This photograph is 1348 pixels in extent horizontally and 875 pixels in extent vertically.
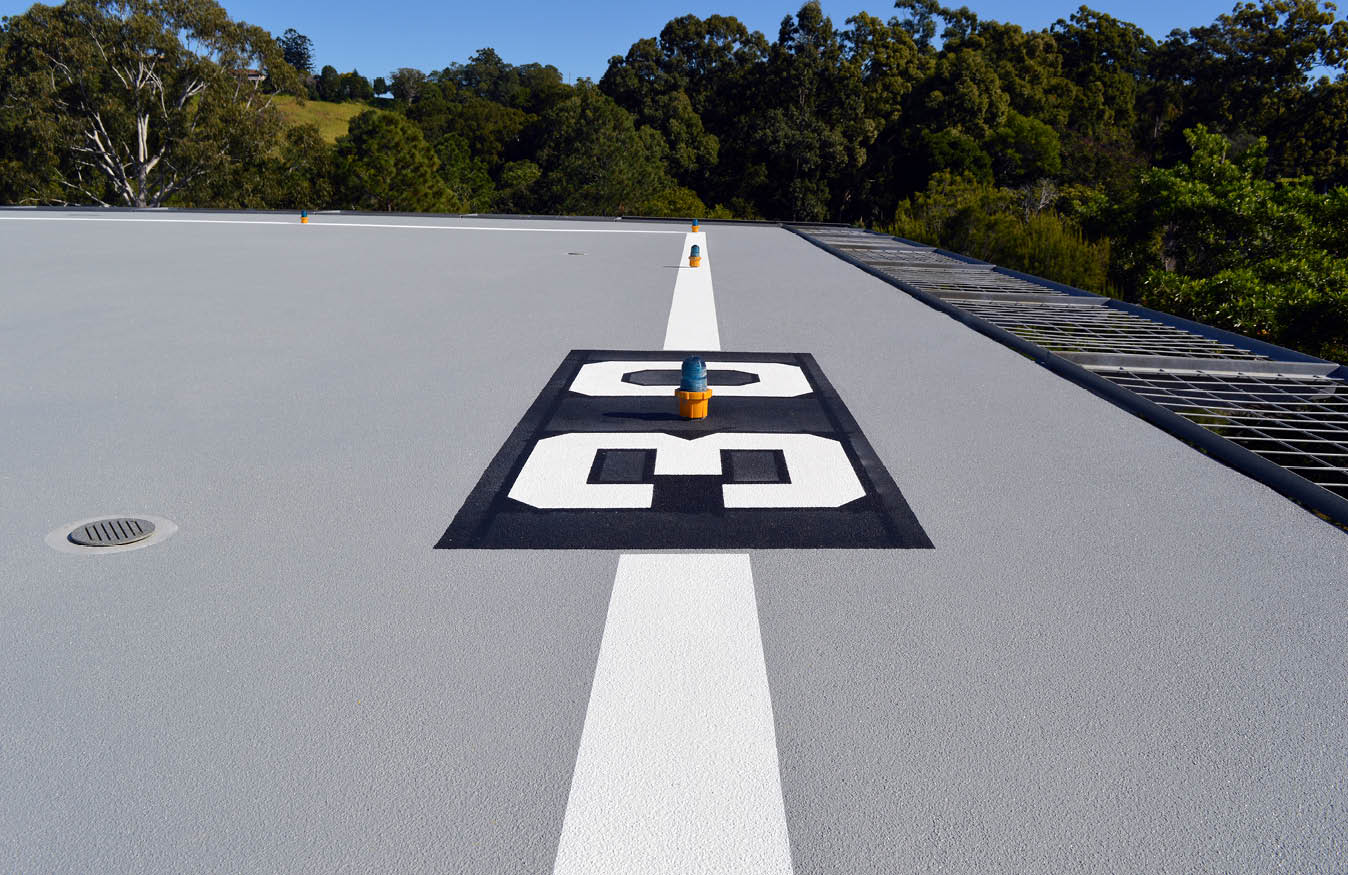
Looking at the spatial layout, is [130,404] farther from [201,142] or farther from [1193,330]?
[201,142]

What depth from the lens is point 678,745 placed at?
2396 mm

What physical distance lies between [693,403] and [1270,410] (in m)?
3.67

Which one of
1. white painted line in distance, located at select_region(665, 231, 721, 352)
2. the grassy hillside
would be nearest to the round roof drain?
white painted line in distance, located at select_region(665, 231, 721, 352)

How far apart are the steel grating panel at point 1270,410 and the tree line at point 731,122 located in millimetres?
10918

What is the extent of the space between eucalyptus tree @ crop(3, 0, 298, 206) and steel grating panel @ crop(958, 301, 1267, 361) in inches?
1421

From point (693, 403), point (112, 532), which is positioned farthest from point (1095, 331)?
point (112, 532)

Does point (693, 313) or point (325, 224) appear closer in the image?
point (693, 313)

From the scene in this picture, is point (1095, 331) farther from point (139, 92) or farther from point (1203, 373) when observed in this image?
point (139, 92)

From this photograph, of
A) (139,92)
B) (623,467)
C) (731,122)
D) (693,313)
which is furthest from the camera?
(731,122)

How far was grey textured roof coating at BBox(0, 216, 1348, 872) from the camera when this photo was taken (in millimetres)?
2100

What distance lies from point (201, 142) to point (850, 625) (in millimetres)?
40101

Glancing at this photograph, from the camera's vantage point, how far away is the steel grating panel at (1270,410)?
4.76 metres

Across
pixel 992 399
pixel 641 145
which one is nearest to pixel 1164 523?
pixel 992 399

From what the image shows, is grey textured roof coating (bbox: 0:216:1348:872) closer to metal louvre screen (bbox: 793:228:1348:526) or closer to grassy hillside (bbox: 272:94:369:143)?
metal louvre screen (bbox: 793:228:1348:526)
